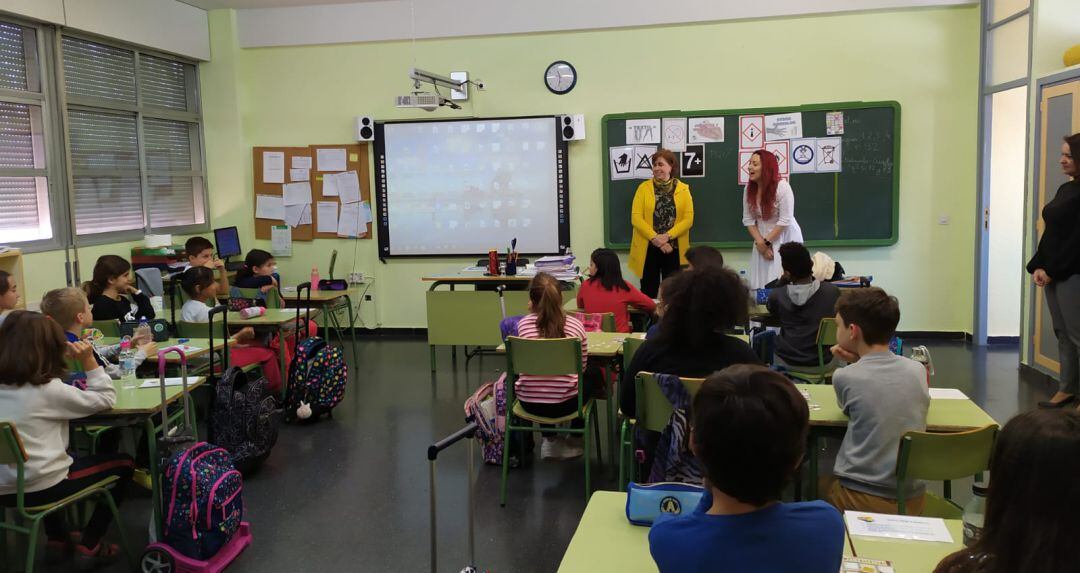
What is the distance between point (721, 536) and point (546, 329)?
8.70ft

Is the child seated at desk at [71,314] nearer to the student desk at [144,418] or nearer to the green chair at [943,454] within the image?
the student desk at [144,418]

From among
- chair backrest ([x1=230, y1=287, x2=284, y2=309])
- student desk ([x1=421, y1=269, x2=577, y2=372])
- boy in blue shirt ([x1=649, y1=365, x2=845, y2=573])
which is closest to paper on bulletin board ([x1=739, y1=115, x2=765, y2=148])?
student desk ([x1=421, y1=269, x2=577, y2=372])

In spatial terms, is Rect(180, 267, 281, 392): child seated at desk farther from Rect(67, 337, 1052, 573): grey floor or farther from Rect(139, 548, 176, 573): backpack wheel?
Rect(139, 548, 176, 573): backpack wheel

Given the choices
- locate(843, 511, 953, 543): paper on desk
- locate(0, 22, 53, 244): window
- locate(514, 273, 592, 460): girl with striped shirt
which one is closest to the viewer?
locate(843, 511, 953, 543): paper on desk

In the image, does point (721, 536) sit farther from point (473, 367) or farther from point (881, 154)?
point (881, 154)

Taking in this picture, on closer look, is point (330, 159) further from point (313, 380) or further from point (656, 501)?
point (656, 501)

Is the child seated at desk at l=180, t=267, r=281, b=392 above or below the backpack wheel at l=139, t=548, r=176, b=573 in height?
above

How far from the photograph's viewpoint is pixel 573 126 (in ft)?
25.9

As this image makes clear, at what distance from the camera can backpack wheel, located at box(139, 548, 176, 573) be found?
324 cm

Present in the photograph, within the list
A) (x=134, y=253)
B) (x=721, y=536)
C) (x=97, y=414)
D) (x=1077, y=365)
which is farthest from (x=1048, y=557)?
(x=134, y=253)

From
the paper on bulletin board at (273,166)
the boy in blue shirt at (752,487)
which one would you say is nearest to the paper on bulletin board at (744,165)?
the paper on bulletin board at (273,166)

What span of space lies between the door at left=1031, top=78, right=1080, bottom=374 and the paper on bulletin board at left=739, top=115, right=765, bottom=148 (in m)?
2.21

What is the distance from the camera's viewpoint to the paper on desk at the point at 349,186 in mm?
8398

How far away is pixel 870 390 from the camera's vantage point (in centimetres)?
278
